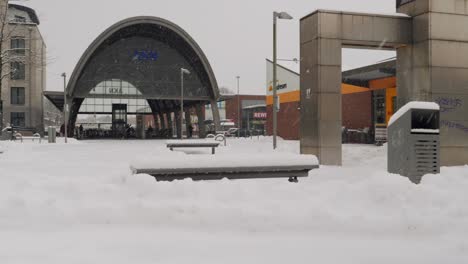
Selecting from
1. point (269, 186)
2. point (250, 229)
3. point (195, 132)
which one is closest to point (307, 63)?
point (269, 186)

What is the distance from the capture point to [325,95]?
1386 cm

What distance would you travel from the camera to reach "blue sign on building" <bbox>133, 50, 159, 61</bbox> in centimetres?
4506

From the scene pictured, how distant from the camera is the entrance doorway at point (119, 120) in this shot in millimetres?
48866

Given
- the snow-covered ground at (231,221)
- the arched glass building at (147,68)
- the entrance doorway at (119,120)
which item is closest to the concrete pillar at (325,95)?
the snow-covered ground at (231,221)

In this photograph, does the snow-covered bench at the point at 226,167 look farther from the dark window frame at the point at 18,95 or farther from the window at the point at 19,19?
the dark window frame at the point at 18,95

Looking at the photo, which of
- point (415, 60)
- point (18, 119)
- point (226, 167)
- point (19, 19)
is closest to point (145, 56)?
point (19, 19)

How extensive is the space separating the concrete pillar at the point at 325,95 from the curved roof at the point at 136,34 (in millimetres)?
29812

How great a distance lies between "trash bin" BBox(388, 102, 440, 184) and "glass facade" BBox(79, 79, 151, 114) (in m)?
37.0

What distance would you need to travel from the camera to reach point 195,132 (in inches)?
3027

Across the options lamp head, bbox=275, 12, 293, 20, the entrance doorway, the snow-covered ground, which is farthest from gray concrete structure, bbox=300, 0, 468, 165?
the entrance doorway

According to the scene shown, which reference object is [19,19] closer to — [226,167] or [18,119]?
[18,119]

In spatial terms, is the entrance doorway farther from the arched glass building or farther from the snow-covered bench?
the snow-covered bench

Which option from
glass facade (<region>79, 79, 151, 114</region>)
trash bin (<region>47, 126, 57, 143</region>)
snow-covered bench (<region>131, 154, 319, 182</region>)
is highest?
glass facade (<region>79, 79, 151, 114</region>)

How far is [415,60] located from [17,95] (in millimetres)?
53789
